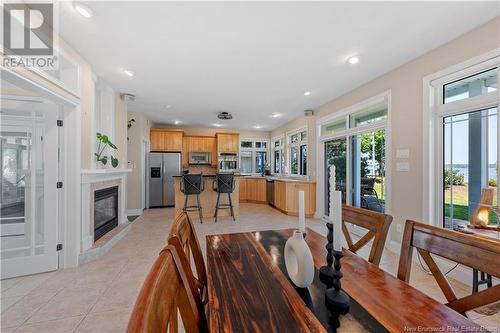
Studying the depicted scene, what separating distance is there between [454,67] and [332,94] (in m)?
1.93

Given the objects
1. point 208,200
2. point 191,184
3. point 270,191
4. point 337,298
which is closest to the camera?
point 337,298

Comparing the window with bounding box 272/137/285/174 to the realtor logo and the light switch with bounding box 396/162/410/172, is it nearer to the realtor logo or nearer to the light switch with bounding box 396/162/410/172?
the light switch with bounding box 396/162/410/172

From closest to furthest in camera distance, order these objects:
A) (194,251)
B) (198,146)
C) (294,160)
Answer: (194,251) → (294,160) → (198,146)

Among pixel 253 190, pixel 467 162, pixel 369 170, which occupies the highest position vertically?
pixel 467 162

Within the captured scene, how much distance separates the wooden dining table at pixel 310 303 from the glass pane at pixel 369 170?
289 cm

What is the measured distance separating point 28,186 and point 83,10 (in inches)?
79.0

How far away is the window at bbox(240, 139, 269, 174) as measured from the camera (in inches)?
317

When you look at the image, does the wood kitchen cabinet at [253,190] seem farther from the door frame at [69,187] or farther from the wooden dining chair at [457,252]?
the wooden dining chair at [457,252]

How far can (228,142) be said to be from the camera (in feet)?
23.9

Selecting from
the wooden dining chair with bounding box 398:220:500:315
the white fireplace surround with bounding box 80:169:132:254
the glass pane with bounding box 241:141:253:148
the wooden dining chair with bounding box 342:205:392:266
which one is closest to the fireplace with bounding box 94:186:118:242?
the white fireplace surround with bounding box 80:169:132:254

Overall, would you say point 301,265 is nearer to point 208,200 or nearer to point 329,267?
point 329,267

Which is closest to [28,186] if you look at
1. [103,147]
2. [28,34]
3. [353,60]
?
[103,147]

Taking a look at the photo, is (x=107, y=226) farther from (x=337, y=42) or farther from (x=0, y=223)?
(x=337, y=42)

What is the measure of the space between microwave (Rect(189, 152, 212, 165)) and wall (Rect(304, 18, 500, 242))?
5255mm
